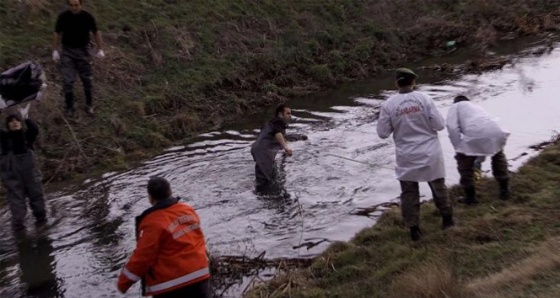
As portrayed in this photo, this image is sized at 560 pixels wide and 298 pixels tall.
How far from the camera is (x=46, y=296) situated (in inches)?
277

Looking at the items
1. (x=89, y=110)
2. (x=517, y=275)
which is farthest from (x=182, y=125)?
(x=517, y=275)

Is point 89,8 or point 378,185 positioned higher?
point 89,8

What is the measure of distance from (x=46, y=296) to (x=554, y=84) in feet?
44.4

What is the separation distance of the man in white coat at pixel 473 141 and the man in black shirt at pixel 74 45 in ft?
22.6

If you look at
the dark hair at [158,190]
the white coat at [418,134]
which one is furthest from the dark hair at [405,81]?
the dark hair at [158,190]

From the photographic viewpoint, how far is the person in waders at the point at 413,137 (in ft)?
23.5

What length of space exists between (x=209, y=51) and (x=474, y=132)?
1052 cm

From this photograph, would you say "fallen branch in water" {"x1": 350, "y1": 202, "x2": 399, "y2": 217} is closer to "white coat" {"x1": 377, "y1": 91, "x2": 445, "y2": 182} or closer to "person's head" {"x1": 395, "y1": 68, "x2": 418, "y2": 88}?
"white coat" {"x1": 377, "y1": 91, "x2": 445, "y2": 182}

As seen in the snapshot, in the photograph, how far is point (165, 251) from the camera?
17.0 feet

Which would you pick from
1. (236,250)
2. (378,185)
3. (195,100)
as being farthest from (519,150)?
(195,100)

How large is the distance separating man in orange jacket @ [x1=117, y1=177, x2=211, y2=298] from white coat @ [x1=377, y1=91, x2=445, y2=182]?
112 inches

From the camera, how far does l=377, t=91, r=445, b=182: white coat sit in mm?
7145

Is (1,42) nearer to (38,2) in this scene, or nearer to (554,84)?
(38,2)

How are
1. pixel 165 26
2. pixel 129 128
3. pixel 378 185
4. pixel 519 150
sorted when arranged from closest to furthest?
pixel 378 185, pixel 519 150, pixel 129 128, pixel 165 26
